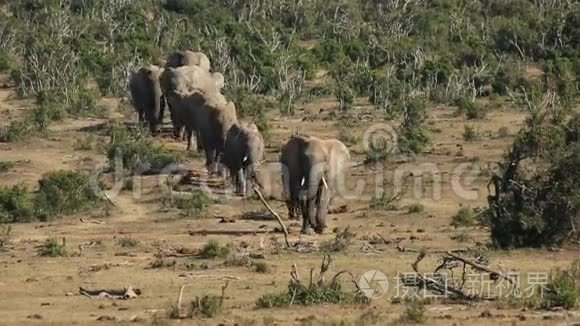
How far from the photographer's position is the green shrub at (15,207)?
17.9 meters

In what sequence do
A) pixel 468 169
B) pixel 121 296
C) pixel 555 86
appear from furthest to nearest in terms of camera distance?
1. pixel 555 86
2. pixel 468 169
3. pixel 121 296

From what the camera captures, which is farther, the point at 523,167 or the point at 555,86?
the point at 555,86

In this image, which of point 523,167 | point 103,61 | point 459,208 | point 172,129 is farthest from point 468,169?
point 103,61

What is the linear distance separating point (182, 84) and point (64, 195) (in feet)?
21.8

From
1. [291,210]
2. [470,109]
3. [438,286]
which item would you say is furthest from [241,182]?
[470,109]

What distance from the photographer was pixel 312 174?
55.2 ft

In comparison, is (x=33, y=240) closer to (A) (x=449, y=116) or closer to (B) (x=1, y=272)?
(B) (x=1, y=272)

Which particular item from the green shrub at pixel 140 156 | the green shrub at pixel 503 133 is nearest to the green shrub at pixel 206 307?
the green shrub at pixel 140 156

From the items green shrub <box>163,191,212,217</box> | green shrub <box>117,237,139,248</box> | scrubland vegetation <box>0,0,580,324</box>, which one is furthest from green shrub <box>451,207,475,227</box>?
green shrub <box>117,237,139,248</box>

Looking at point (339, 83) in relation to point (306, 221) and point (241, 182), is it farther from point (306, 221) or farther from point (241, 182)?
point (306, 221)

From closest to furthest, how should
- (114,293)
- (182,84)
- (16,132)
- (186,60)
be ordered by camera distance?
(114,293) → (16,132) → (182,84) → (186,60)

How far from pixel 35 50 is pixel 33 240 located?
1501cm

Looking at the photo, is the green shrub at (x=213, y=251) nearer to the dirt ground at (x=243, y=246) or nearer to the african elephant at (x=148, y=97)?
the dirt ground at (x=243, y=246)

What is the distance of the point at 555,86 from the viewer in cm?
2969
